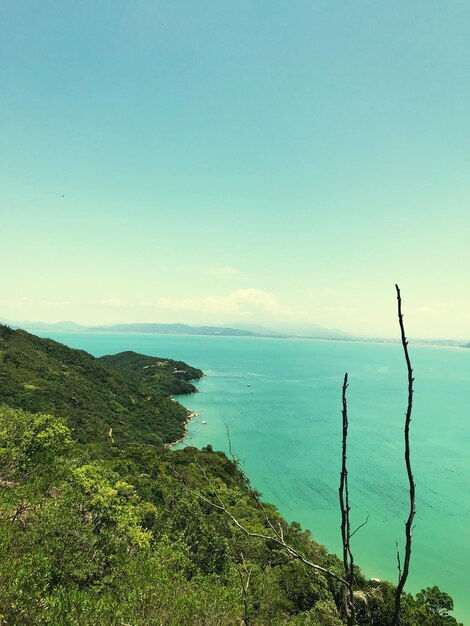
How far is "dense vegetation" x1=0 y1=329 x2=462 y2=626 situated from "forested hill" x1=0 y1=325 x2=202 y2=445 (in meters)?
26.3

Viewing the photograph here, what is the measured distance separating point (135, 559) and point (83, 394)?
58662 mm

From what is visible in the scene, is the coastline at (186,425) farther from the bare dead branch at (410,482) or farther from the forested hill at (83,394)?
the bare dead branch at (410,482)

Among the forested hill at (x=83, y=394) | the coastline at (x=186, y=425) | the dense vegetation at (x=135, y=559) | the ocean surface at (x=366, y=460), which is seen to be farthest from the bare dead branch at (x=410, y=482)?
the coastline at (x=186, y=425)

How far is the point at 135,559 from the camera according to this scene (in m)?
12.1

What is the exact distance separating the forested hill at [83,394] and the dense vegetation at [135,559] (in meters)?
26.3

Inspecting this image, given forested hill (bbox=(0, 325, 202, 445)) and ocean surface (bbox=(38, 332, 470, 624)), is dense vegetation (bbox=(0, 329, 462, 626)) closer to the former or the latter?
ocean surface (bbox=(38, 332, 470, 624))

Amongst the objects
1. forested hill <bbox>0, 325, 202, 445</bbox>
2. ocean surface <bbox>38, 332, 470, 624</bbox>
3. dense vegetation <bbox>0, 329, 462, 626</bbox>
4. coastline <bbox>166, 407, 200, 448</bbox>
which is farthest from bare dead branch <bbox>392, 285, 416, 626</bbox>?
coastline <bbox>166, 407, 200, 448</bbox>

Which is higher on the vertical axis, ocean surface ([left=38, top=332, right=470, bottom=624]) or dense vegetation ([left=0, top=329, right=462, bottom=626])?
dense vegetation ([left=0, top=329, right=462, bottom=626])

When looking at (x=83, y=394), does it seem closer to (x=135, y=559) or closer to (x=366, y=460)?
(x=366, y=460)

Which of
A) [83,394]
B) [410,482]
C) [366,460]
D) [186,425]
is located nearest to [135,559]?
[410,482]

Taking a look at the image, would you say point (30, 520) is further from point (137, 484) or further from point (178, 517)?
point (137, 484)

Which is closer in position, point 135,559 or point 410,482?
point 410,482

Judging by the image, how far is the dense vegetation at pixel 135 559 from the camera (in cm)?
762

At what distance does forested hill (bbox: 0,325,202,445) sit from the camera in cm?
5212
